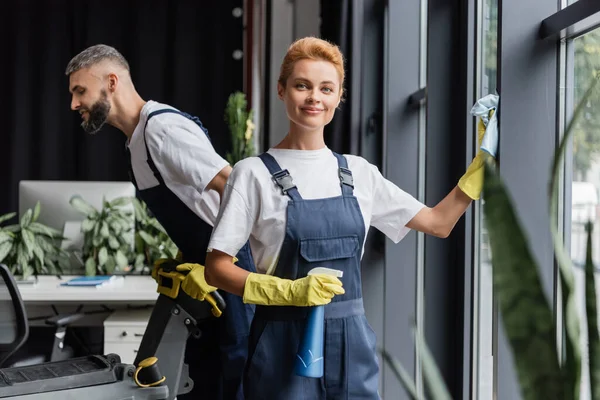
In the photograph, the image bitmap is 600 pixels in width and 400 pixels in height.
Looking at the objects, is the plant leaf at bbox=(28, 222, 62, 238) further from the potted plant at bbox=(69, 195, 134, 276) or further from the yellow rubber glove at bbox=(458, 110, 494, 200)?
the yellow rubber glove at bbox=(458, 110, 494, 200)

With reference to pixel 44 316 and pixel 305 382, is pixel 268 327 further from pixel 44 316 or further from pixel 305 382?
pixel 44 316

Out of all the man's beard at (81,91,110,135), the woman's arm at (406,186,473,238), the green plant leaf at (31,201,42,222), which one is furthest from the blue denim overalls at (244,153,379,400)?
the green plant leaf at (31,201,42,222)

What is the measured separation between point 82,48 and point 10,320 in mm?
4818

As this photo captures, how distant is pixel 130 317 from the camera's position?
3.31m

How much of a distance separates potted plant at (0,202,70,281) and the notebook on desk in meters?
0.24

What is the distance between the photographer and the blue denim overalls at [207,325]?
204 cm

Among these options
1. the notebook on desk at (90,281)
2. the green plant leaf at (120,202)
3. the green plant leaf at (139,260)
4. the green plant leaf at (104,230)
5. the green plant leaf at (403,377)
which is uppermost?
the green plant leaf at (120,202)

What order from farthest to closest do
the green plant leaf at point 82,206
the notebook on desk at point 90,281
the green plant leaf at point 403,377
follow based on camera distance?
the green plant leaf at point 82,206 < the notebook on desk at point 90,281 < the green plant leaf at point 403,377

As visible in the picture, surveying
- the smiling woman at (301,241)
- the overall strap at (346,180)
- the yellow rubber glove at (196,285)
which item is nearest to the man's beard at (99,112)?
the yellow rubber glove at (196,285)

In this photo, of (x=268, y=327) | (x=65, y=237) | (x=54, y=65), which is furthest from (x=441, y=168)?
(x=54, y=65)

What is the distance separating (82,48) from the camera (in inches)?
283

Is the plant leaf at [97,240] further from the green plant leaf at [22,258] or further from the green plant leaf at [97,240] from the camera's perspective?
the green plant leaf at [22,258]

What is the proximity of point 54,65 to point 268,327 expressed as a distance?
6.16 metres

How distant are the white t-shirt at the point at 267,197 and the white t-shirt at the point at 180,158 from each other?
33 centimetres
